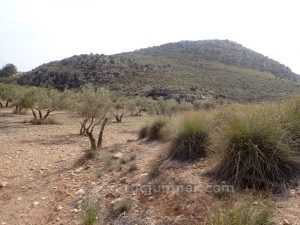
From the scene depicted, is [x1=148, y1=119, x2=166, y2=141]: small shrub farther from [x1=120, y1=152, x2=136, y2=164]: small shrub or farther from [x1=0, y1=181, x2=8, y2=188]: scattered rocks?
[x1=0, y1=181, x2=8, y2=188]: scattered rocks

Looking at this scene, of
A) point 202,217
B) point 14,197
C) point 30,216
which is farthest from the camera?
point 14,197

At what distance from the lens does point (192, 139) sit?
837 cm

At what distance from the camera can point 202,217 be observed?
510 cm

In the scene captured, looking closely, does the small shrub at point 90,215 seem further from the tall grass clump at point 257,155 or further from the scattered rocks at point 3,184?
the scattered rocks at point 3,184

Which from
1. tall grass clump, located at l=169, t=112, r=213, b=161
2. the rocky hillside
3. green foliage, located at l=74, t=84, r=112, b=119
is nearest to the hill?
the rocky hillside

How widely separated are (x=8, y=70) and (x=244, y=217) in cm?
12044

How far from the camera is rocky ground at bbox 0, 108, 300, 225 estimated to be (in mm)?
5516

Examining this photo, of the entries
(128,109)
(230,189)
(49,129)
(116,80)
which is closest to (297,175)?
(230,189)

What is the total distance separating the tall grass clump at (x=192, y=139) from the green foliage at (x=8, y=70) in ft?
369

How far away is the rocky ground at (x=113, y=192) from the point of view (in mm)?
5516

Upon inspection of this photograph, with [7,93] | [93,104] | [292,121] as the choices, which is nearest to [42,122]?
[93,104]

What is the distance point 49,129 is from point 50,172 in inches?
483

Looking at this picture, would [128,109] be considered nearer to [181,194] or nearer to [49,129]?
[49,129]

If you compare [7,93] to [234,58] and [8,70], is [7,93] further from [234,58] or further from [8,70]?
[8,70]
